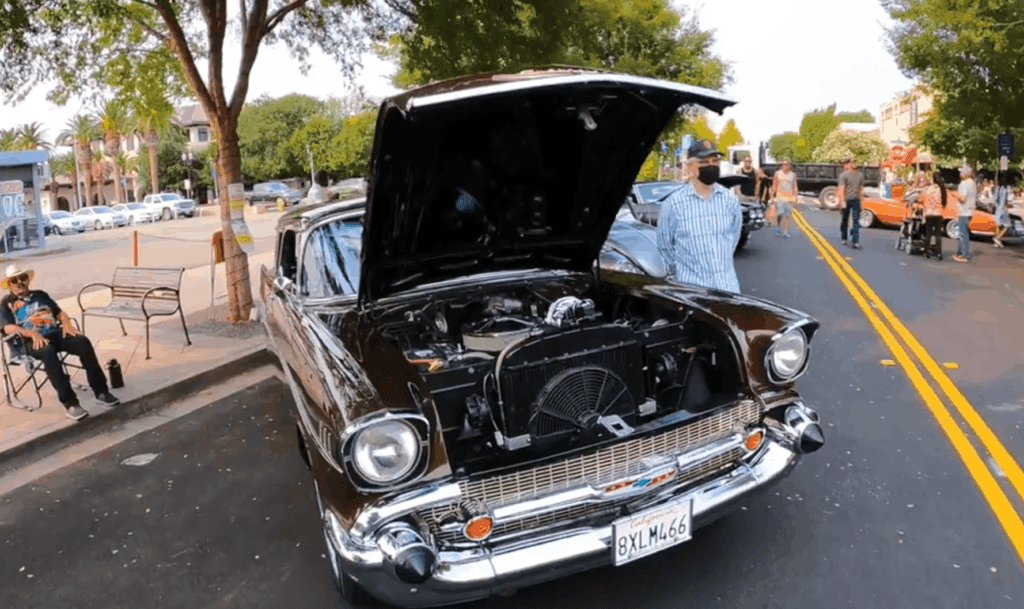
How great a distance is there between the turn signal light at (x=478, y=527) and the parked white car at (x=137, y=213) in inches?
1680

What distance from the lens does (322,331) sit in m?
3.65

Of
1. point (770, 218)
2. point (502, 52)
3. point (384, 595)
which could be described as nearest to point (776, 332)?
point (384, 595)

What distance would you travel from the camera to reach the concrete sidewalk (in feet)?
18.4

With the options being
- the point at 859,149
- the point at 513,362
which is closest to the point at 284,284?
the point at 513,362

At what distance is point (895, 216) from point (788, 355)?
15.9m

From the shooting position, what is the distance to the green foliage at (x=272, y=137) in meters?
62.0

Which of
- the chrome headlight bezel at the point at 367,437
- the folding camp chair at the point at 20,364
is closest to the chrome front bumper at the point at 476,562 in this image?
the chrome headlight bezel at the point at 367,437

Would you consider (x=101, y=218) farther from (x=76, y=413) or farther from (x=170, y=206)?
(x=76, y=413)

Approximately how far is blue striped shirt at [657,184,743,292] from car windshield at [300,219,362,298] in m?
2.08

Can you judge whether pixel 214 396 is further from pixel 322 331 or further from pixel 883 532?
pixel 883 532

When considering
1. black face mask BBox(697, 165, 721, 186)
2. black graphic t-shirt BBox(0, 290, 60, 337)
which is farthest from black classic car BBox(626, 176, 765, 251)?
black graphic t-shirt BBox(0, 290, 60, 337)

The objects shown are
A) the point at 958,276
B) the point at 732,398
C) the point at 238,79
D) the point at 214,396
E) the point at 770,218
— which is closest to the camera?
the point at 732,398

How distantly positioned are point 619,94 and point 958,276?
9.14 meters

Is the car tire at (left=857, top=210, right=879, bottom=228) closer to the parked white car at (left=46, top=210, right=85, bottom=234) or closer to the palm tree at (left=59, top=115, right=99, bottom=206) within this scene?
the parked white car at (left=46, top=210, right=85, bottom=234)
